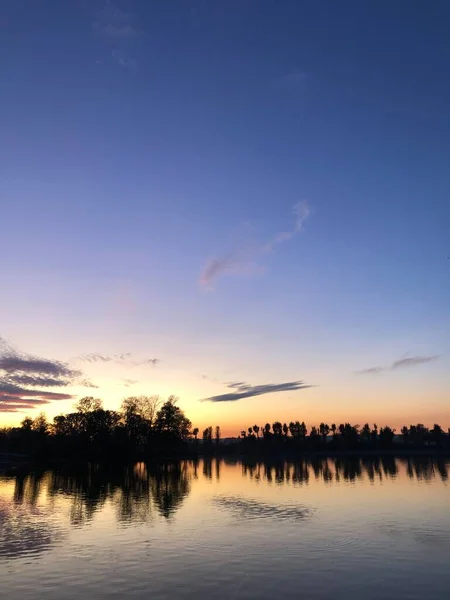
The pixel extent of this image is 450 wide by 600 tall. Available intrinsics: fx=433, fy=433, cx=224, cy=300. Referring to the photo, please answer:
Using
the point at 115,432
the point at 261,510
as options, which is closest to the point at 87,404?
the point at 115,432

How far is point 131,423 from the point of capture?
18538cm

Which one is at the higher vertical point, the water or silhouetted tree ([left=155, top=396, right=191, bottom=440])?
silhouetted tree ([left=155, top=396, right=191, bottom=440])

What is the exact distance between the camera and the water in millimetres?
26172

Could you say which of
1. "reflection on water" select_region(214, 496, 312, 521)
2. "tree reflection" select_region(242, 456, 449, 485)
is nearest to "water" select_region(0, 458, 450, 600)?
"reflection on water" select_region(214, 496, 312, 521)

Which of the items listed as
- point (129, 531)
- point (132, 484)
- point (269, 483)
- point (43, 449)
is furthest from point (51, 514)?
point (43, 449)

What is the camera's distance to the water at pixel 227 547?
85.9 feet

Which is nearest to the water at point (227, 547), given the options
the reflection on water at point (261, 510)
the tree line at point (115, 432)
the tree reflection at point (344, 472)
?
the reflection on water at point (261, 510)

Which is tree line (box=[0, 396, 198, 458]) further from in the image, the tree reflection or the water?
the water

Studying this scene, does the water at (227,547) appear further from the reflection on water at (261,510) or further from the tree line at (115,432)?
the tree line at (115,432)

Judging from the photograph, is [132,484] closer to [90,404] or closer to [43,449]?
[43,449]

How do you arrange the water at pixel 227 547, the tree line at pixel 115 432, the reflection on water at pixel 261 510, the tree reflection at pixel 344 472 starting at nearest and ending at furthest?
1. the water at pixel 227 547
2. the reflection on water at pixel 261 510
3. the tree reflection at pixel 344 472
4. the tree line at pixel 115 432

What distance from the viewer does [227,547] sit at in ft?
119

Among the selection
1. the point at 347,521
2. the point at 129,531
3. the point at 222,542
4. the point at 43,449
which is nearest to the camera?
the point at 222,542

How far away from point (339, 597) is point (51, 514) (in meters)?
40.6
